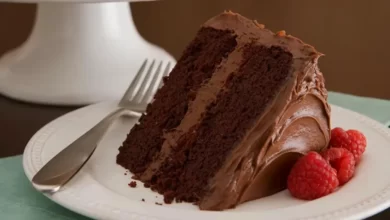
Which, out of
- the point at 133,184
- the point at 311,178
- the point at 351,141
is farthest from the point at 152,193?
the point at 351,141

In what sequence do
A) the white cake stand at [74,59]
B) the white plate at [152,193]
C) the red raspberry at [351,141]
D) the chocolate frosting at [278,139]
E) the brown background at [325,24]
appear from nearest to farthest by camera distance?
the white plate at [152,193], the chocolate frosting at [278,139], the red raspberry at [351,141], the white cake stand at [74,59], the brown background at [325,24]

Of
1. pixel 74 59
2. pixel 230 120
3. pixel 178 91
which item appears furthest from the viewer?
pixel 74 59

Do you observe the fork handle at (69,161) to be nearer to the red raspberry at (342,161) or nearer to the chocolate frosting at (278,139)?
the chocolate frosting at (278,139)

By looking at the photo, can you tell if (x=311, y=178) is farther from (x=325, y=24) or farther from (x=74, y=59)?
(x=325, y=24)

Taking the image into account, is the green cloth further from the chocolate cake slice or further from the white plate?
the chocolate cake slice

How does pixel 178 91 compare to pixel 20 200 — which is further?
pixel 178 91

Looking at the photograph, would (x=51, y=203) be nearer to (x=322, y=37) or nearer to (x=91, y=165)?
(x=91, y=165)

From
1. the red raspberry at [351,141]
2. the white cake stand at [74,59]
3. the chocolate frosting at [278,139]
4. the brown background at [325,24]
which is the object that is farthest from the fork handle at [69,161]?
the brown background at [325,24]

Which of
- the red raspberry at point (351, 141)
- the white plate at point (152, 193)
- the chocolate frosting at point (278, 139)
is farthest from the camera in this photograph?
the red raspberry at point (351, 141)

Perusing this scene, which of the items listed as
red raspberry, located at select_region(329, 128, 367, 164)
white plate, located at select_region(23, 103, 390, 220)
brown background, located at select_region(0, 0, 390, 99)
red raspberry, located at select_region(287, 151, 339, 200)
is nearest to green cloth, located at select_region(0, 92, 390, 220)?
white plate, located at select_region(23, 103, 390, 220)
